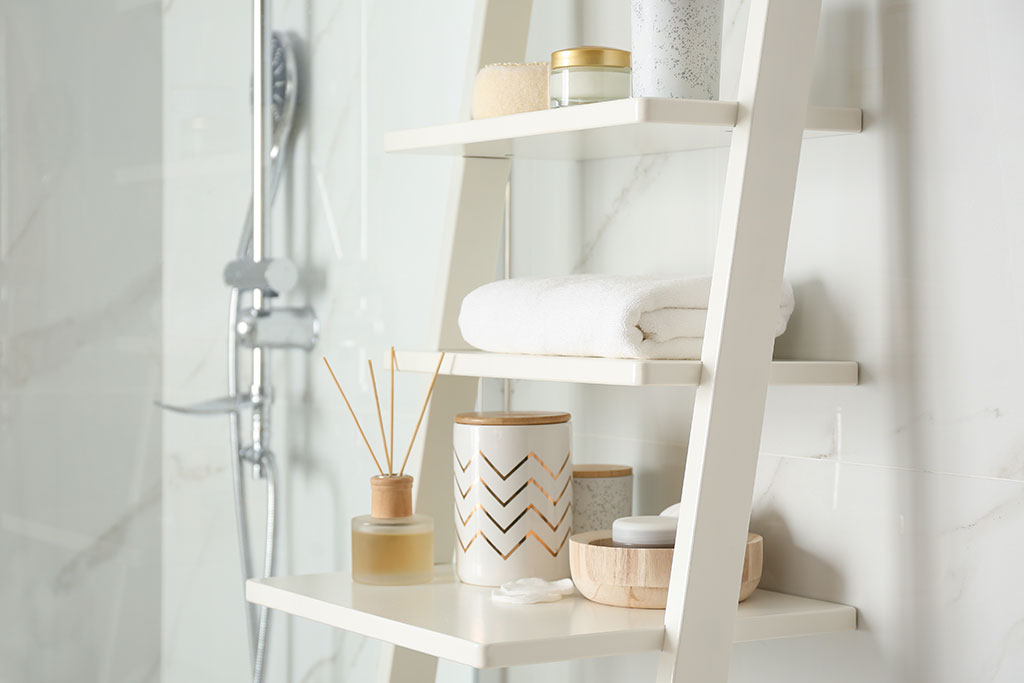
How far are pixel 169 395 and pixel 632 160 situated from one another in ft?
1.70

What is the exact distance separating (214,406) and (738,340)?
65 cm

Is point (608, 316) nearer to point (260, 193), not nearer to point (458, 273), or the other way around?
point (458, 273)

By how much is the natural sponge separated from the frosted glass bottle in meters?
0.32

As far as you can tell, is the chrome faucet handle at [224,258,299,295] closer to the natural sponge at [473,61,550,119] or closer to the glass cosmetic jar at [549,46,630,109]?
the natural sponge at [473,61,550,119]

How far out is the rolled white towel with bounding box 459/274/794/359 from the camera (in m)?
0.90

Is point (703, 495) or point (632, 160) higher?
point (632, 160)

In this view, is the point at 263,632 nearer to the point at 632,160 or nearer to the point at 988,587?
the point at 632,160

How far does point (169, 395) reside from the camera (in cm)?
130

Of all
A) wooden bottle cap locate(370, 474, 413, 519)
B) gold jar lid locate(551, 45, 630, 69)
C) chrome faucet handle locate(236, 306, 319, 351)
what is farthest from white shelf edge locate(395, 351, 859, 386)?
chrome faucet handle locate(236, 306, 319, 351)

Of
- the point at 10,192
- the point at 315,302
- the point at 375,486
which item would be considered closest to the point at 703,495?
the point at 375,486

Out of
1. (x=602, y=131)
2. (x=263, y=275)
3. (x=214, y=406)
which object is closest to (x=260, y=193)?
(x=263, y=275)

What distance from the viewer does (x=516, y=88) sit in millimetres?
1044

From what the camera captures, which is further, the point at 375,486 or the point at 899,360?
the point at 375,486

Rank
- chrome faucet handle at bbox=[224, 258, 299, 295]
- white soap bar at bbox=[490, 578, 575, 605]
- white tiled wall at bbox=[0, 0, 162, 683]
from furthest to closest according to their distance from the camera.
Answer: chrome faucet handle at bbox=[224, 258, 299, 295]
white tiled wall at bbox=[0, 0, 162, 683]
white soap bar at bbox=[490, 578, 575, 605]
